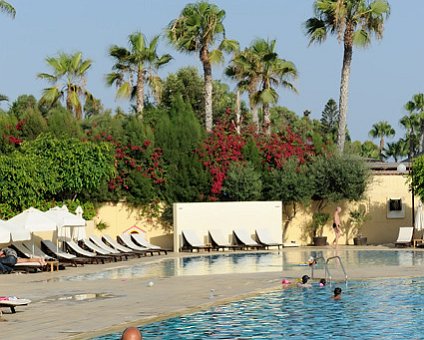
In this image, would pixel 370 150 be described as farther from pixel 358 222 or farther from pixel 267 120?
pixel 358 222

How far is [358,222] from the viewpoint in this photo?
40.9m

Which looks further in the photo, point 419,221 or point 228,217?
point 228,217

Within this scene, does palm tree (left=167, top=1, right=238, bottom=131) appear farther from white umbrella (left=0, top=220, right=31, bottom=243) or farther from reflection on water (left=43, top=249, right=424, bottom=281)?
white umbrella (left=0, top=220, right=31, bottom=243)

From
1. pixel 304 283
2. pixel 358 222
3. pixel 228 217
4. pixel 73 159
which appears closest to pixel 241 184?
Result: pixel 228 217

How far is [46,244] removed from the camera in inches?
1176

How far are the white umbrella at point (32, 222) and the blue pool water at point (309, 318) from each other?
872cm

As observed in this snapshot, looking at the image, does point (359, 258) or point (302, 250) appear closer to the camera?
point (359, 258)

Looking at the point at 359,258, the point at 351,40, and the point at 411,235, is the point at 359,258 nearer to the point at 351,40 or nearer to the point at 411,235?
the point at 411,235

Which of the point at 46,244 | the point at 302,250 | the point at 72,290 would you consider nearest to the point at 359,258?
the point at 302,250

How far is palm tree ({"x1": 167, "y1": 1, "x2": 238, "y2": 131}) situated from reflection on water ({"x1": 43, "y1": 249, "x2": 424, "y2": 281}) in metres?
11.4

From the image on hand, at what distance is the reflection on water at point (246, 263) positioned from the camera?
88.4 feet

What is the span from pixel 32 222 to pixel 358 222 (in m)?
17.2

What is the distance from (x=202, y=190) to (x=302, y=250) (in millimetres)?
5417

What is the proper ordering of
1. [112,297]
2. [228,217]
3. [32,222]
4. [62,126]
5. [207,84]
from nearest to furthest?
[112,297] < [32,222] < [228,217] < [62,126] < [207,84]
